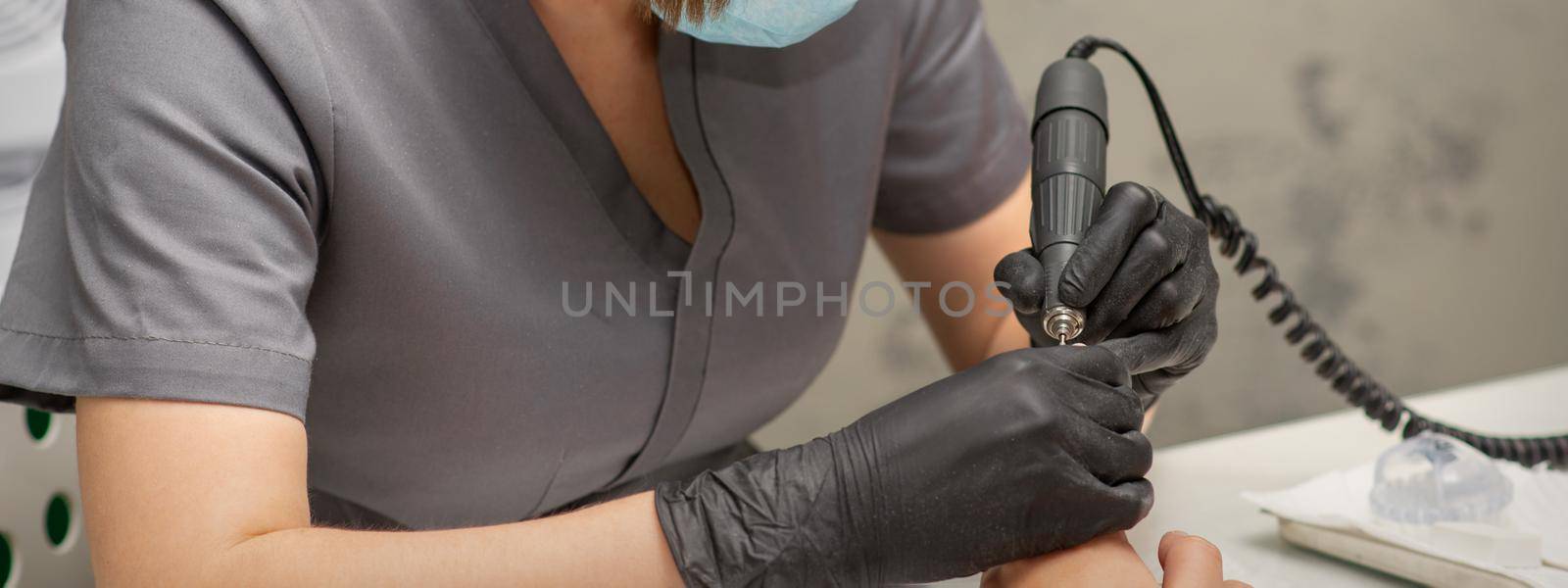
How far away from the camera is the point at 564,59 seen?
916mm

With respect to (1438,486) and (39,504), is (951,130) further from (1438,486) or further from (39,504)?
(39,504)

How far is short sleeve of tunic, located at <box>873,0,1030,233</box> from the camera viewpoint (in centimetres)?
114

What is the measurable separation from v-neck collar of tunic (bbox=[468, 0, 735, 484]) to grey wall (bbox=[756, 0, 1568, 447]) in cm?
102

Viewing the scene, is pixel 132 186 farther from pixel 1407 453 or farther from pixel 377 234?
pixel 1407 453

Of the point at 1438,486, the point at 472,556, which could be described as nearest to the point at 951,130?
the point at 1438,486

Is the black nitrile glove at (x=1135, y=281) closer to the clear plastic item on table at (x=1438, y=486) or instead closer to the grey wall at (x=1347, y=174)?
the clear plastic item on table at (x=1438, y=486)

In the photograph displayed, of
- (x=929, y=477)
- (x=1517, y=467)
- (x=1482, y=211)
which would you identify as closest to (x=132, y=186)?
(x=929, y=477)

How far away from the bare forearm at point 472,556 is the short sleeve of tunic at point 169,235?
9 centimetres

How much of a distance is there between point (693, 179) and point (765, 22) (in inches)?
6.4

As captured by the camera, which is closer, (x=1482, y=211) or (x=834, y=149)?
(x=834, y=149)

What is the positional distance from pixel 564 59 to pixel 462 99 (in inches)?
3.6

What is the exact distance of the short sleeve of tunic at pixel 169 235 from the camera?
2.23 feet
